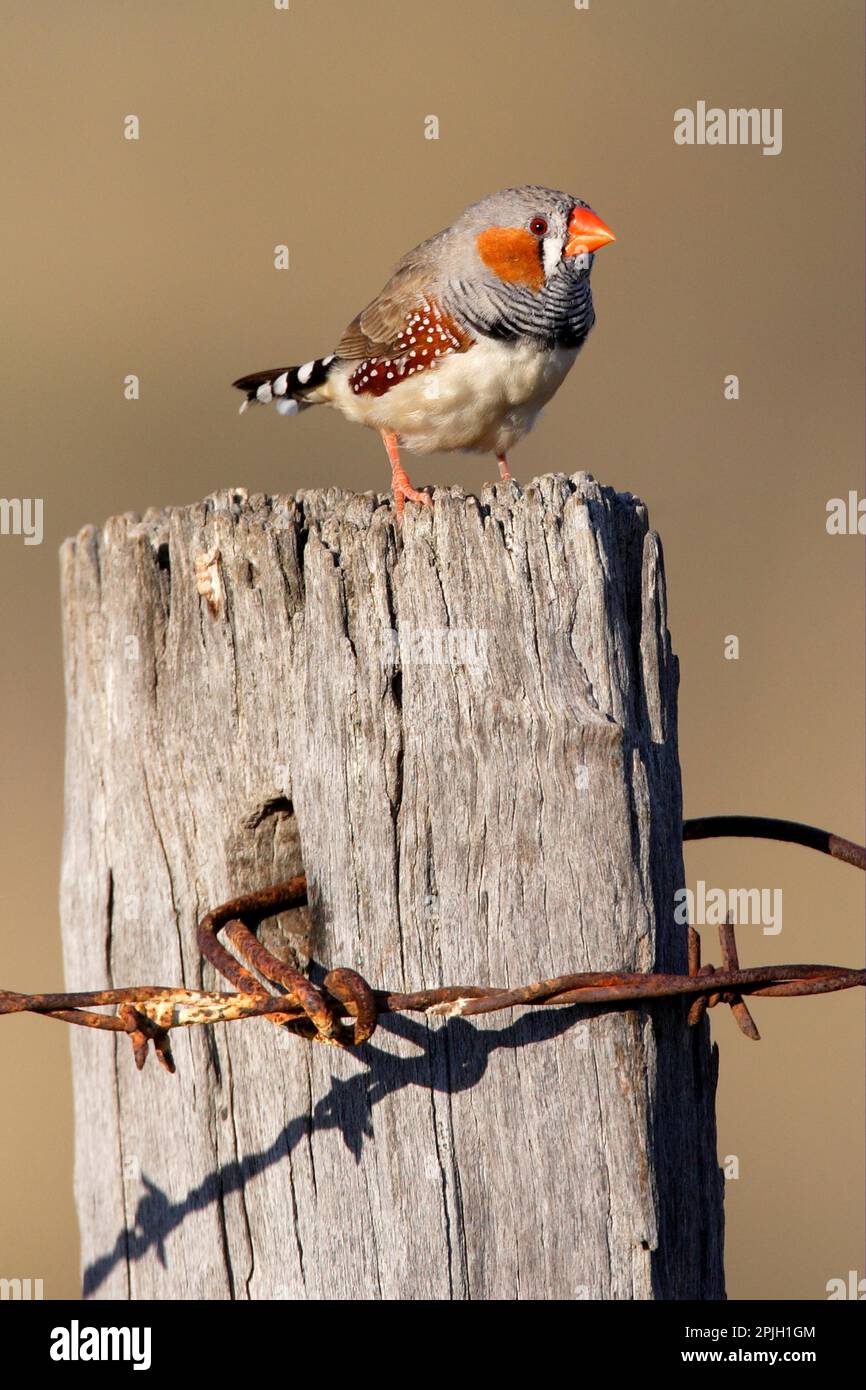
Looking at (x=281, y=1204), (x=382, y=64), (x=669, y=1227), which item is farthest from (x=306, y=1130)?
(x=382, y=64)

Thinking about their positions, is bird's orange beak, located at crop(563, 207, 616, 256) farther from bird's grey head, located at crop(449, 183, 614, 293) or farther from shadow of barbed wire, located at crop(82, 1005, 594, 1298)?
shadow of barbed wire, located at crop(82, 1005, 594, 1298)

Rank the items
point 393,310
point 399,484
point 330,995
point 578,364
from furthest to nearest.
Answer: point 578,364
point 393,310
point 399,484
point 330,995

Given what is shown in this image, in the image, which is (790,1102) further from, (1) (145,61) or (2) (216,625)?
(1) (145,61)

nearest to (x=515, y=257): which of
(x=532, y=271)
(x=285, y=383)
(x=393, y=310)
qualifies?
(x=532, y=271)

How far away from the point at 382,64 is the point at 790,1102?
35.1ft

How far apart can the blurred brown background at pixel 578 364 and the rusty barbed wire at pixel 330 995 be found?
14.6 ft

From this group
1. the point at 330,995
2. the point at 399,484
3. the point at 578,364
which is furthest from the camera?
the point at 578,364

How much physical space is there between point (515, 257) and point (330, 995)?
2940 mm

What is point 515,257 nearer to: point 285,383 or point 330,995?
point 285,383

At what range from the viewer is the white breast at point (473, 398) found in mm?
4625

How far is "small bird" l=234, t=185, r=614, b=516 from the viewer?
4625 millimetres

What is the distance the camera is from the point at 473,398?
15.3 feet

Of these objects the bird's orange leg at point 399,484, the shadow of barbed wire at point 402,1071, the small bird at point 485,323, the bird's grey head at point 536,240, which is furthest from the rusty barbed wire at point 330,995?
the bird's grey head at point 536,240

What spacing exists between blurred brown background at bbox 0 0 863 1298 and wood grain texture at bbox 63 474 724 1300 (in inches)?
172
